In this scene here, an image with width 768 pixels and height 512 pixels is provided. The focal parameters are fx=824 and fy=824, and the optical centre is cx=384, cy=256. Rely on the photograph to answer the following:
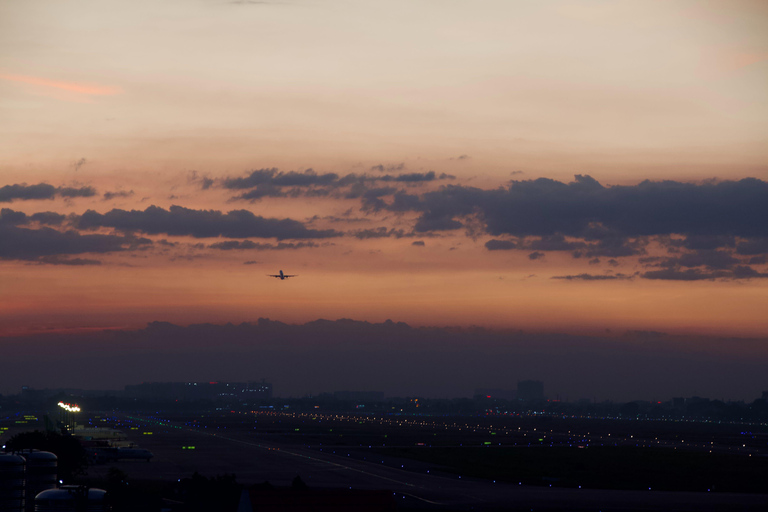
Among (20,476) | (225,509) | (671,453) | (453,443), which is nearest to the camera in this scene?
(20,476)

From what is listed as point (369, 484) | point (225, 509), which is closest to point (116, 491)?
point (225, 509)

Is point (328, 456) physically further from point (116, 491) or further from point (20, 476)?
point (20, 476)

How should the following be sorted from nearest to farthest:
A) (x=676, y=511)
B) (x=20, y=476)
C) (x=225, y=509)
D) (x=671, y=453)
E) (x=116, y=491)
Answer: (x=20, y=476)
(x=225, y=509)
(x=116, y=491)
(x=676, y=511)
(x=671, y=453)

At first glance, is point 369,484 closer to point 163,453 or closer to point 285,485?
point 285,485

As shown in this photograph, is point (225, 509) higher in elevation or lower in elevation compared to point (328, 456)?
higher

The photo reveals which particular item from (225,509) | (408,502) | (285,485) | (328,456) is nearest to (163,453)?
(328,456)

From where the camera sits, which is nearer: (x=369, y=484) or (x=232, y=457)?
(x=369, y=484)

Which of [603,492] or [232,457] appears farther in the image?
[232,457]

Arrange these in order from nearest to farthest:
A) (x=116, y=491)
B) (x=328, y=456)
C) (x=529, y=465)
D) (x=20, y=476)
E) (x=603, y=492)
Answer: (x=20, y=476) → (x=116, y=491) → (x=603, y=492) → (x=529, y=465) → (x=328, y=456)

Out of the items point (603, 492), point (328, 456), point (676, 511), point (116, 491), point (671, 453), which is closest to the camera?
point (116, 491)

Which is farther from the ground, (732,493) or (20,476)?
(20,476)
